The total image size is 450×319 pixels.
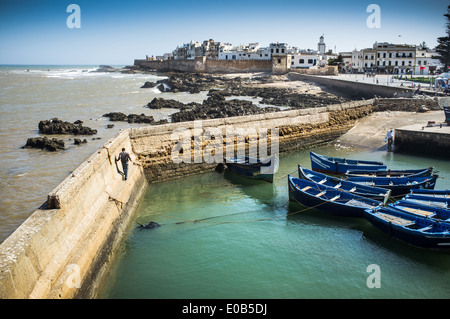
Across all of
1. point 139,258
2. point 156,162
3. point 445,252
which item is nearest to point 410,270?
point 445,252

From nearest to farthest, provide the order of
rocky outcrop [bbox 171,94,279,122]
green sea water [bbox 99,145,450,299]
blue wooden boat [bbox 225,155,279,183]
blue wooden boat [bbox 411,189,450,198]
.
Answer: green sea water [bbox 99,145,450,299]
blue wooden boat [bbox 411,189,450,198]
blue wooden boat [bbox 225,155,279,183]
rocky outcrop [bbox 171,94,279,122]

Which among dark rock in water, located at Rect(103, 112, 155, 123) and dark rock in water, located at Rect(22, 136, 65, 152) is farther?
dark rock in water, located at Rect(103, 112, 155, 123)

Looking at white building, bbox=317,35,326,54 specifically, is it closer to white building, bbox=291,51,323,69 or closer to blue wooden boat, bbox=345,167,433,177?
white building, bbox=291,51,323,69

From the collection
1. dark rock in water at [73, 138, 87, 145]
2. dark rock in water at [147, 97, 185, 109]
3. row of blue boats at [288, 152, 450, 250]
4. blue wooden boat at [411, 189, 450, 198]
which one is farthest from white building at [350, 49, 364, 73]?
blue wooden boat at [411, 189, 450, 198]

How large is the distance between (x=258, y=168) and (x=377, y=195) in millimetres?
4821

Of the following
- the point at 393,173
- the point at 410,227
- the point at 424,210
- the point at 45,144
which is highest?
the point at 45,144

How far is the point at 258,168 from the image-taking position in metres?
14.9

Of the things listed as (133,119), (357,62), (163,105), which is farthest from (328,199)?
(357,62)

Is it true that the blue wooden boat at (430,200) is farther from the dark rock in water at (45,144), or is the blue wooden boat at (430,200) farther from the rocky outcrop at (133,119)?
the rocky outcrop at (133,119)

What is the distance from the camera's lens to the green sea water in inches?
320

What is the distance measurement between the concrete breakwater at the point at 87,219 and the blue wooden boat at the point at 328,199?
204 inches

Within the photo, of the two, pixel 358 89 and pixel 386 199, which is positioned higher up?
pixel 358 89

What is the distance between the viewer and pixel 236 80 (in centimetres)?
6138

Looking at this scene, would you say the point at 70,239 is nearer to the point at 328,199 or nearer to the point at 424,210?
the point at 328,199
